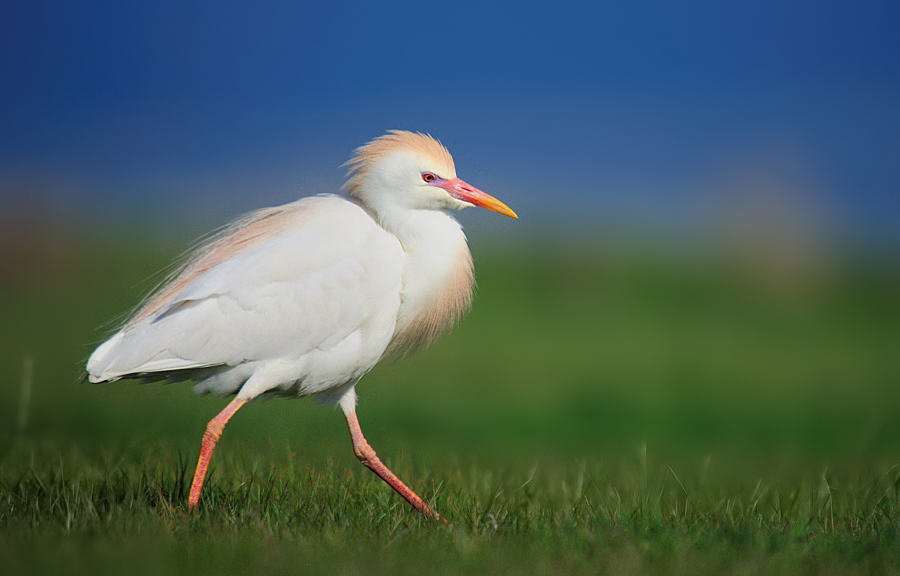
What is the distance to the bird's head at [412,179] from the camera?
212 inches

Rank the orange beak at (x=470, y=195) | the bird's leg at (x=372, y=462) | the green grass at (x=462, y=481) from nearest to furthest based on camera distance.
Answer: the green grass at (x=462, y=481), the bird's leg at (x=372, y=462), the orange beak at (x=470, y=195)

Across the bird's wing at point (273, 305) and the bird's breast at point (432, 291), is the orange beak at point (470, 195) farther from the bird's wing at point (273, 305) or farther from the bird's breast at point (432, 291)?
the bird's wing at point (273, 305)

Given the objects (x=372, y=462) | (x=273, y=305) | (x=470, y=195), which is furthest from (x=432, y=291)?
(x=372, y=462)

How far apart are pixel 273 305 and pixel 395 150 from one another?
4.00 feet

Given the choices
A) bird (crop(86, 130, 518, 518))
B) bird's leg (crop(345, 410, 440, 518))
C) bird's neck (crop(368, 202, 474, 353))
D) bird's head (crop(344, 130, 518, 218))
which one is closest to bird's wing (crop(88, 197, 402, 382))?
bird (crop(86, 130, 518, 518))

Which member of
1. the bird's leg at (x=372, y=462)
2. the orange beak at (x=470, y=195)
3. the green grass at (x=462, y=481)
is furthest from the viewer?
the orange beak at (x=470, y=195)

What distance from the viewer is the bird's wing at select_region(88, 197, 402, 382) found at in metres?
4.90

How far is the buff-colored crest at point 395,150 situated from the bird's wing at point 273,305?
0.40 m

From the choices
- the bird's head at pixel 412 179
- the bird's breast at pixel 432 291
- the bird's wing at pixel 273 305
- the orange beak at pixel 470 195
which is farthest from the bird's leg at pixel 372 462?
the orange beak at pixel 470 195

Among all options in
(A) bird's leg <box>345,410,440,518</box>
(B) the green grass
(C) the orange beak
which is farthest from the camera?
(C) the orange beak

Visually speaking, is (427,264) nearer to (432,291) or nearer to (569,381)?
(432,291)

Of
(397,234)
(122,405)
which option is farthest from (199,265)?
(122,405)

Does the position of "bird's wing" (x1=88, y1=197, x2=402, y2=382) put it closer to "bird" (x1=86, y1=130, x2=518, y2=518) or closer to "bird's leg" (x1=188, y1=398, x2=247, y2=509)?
"bird" (x1=86, y1=130, x2=518, y2=518)

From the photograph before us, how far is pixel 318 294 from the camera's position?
16.3ft
